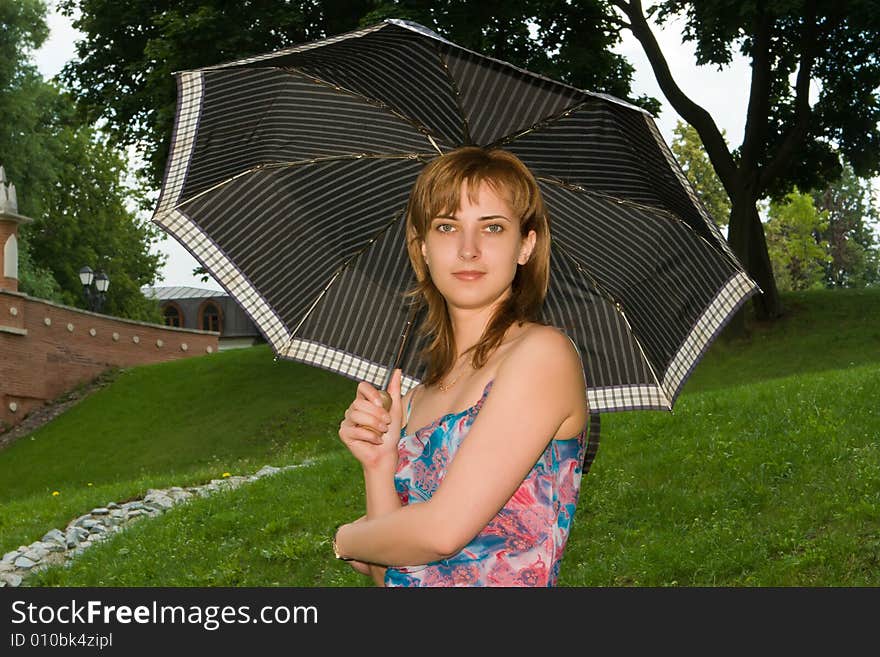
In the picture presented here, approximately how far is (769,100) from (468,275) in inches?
1118

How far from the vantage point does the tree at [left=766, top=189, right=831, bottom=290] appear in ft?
195

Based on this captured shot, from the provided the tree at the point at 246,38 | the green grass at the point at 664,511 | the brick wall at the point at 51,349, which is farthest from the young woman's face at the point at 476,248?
the brick wall at the point at 51,349

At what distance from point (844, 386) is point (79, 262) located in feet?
147

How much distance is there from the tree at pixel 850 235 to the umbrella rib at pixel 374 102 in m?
75.3

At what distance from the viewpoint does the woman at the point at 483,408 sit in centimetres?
264

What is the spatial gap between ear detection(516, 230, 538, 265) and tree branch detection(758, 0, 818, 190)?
25.6m

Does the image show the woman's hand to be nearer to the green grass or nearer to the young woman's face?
the young woman's face

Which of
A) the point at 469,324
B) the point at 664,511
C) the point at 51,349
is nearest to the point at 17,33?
the point at 51,349

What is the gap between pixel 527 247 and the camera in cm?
300

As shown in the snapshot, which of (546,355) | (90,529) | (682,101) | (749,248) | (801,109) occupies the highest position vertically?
(682,101)

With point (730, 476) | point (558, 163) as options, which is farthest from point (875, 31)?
point (558, 163)

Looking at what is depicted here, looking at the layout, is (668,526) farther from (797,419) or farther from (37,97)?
(37,97)

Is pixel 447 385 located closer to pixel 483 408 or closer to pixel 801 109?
pixel 483 408

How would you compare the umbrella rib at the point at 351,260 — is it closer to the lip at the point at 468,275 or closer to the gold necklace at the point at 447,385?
the gold necklace at the point at 447,385
